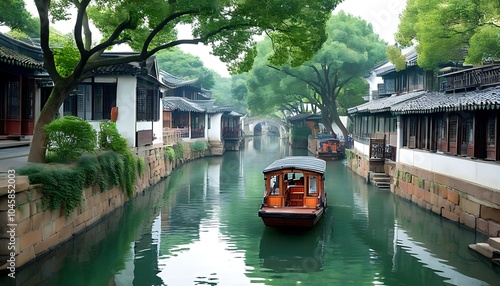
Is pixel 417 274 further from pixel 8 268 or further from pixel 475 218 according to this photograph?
pixel 8 268

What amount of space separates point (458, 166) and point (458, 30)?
6295mm

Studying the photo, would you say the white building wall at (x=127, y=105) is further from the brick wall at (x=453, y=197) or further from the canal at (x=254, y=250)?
the brick wall at (x=453, y=197)

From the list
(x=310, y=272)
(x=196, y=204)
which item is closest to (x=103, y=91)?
(x=196, y=204)

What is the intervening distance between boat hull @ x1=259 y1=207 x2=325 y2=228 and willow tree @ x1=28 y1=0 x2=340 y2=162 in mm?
5923

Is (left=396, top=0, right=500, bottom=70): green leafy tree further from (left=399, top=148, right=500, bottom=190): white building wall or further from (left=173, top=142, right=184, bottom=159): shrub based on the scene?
(left=173, top=142, right=184, bottom=159): shrub

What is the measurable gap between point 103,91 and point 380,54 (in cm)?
2961

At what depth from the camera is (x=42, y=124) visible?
14.2 meters

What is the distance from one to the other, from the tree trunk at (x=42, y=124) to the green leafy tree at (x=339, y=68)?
30130mm

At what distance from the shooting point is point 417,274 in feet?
38.5

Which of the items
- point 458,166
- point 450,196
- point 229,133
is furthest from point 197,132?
point 458,166

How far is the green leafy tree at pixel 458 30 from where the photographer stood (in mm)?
17891

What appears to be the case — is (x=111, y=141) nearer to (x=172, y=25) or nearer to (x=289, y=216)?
(x=172, y=25)

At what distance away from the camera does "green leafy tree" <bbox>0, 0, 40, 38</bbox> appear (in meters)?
33.4

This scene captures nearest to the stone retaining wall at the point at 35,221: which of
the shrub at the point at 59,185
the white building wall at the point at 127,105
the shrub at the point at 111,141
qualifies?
the shrub at the point at 59,185
